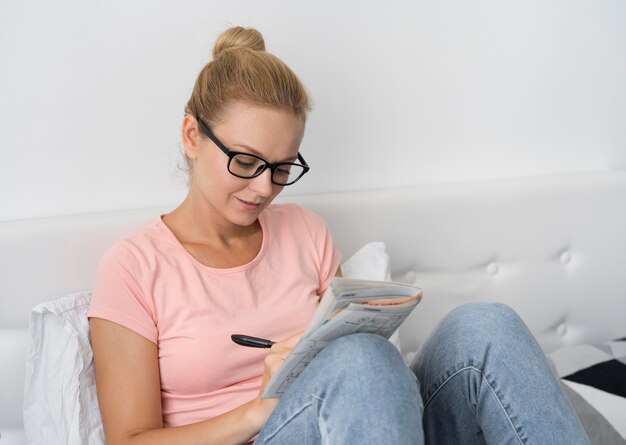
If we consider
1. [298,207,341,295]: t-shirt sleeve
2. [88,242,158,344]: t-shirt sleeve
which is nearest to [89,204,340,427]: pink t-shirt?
[88,242,158,344]: t-shirt sleeve

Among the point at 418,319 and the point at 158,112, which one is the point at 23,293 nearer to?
the point at 158,112

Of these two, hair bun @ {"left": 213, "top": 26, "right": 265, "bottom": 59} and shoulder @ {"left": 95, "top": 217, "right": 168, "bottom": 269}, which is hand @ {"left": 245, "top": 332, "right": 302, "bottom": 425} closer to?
shoulder @ {"left": 95, "top": 217, "right": 168, "bottom": 269}

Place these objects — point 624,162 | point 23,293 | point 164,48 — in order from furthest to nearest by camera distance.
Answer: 1. point 624,162
2. point 164,48
3. point 23,293

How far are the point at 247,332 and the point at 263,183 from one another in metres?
0.27

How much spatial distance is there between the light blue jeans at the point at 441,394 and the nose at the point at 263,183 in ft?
1.12

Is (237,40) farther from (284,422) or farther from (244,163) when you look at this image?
(284,422)

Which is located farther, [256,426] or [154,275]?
[154,275]

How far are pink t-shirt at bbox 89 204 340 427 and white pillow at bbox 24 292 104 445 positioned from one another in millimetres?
80

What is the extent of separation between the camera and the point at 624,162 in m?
2.07

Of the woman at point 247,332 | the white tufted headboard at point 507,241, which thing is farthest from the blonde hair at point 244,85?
the white tufted headboard at point 507,241

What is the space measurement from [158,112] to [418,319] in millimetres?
795

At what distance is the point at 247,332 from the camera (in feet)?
4.25

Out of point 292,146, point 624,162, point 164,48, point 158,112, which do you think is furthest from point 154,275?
point 624,162

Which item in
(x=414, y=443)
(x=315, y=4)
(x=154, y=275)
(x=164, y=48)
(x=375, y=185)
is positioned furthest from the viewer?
(x=375, y=185)
